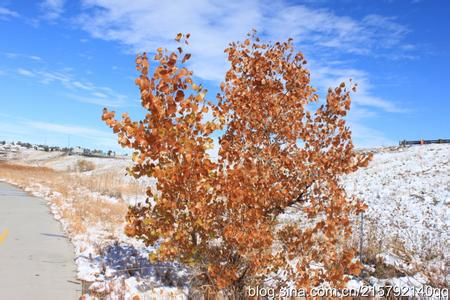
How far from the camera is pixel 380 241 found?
454 inches

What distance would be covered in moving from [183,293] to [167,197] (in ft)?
7.89

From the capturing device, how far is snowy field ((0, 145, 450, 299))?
7645 millimetres

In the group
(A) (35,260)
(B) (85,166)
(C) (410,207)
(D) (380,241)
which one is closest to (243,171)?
(A) (35,260)

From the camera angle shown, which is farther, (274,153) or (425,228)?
(425,228)

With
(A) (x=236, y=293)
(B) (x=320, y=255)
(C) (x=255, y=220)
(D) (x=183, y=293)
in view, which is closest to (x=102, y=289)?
(D) (x=183, y=293)

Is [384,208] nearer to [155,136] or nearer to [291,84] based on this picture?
[291,84]

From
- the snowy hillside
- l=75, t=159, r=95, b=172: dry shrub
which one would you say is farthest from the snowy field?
l=75, t=159, r=95, b=172: dry shrub

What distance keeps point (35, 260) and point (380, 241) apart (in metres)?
8.74

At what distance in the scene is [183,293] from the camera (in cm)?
727

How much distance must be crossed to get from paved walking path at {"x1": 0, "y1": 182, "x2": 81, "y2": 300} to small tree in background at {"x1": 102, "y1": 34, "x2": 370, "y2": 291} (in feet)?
5.60

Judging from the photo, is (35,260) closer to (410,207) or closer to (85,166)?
(410,207)

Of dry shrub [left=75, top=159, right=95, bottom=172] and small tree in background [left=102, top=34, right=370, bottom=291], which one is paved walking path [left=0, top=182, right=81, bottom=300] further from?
dry shrub [left=75, top=159, right=95, bottom=172]

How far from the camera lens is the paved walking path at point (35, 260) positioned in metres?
6.45

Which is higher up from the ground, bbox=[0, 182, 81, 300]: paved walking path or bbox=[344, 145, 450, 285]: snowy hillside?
bbox=[344, 145, 450, 285]: snowy hillside
